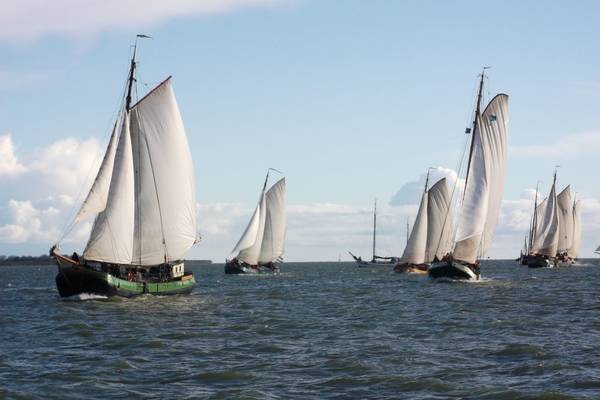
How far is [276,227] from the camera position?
427 ft

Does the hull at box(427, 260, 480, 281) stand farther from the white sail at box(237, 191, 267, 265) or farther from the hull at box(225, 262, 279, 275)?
the hull at box(225, 262, 279, 275)

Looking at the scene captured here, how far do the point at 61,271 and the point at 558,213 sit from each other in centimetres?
12139

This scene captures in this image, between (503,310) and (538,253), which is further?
(538,253)

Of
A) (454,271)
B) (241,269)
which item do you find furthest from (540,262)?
(454,271)

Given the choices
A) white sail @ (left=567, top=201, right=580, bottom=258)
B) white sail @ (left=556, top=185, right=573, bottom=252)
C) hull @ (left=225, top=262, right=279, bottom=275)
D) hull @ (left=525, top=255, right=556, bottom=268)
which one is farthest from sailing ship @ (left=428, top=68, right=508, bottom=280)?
white sail @ (left=567, top=201, right=580, bottom=258)

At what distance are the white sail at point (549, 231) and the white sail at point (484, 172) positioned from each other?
75.1 meters

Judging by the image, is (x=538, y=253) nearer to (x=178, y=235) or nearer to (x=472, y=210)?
(x=472, y=210)

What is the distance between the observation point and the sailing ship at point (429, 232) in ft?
405

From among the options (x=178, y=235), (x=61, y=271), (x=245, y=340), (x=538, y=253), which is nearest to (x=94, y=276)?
(x=61, y=271)

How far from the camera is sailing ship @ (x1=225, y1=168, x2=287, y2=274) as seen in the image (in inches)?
4983

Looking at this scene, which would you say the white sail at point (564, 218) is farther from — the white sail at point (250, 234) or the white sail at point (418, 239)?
the white sail at point (250, 234)

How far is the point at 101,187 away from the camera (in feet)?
193

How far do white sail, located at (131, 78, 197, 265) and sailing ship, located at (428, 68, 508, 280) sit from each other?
27975mm

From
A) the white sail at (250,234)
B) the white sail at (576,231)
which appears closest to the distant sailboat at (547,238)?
the white sail at (576,231)
